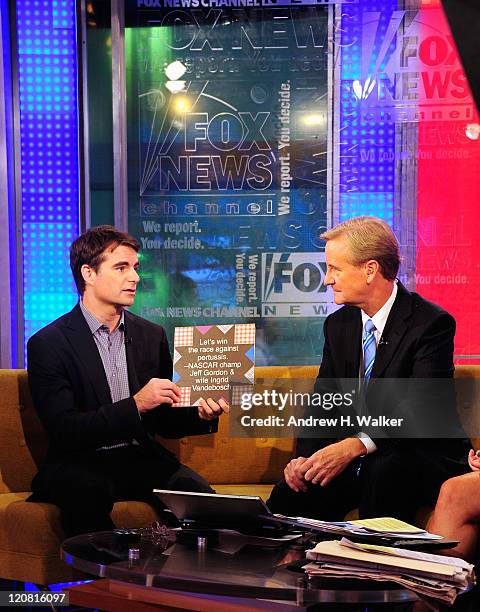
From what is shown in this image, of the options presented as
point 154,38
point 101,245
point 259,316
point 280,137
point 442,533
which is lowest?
point 442,533

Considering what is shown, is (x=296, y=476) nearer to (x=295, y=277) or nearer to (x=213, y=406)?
(x=213, y=406)

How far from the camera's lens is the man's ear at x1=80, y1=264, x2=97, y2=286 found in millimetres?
3293

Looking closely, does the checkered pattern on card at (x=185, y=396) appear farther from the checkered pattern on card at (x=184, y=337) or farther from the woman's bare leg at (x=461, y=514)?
the woman's bare leg at (x=461, y=514)

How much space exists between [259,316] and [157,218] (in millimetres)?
743

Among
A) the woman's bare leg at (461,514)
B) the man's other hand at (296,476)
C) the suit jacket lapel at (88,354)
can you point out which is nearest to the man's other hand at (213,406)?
the man's other hand at (296,476)

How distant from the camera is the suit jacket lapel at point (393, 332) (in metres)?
3.14

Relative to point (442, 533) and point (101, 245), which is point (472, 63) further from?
point (101, 245)

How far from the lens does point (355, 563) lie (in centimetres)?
188

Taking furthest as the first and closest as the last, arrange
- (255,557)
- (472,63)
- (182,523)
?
(182,523) < (255,557) < (472,63)

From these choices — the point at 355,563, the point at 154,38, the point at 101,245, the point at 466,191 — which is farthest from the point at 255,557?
the point at 154,38

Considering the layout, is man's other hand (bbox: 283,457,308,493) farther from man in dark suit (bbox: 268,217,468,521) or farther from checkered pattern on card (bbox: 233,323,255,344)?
checkered pattern on card (bbox: 233,323,255,344)

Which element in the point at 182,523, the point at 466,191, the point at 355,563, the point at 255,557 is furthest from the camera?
the point at 466,191

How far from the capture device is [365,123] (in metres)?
4.36

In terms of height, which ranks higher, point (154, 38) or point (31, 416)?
point (154, 38)
